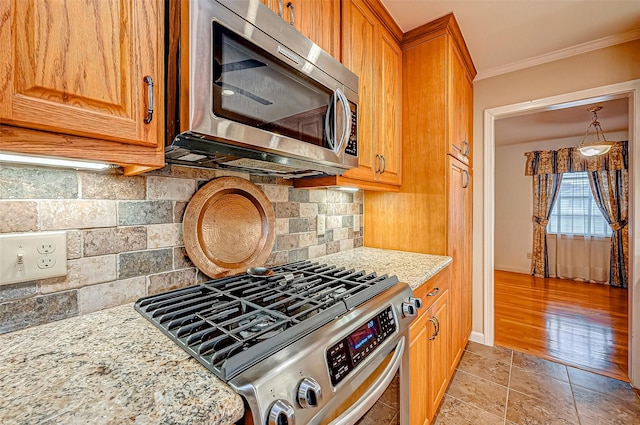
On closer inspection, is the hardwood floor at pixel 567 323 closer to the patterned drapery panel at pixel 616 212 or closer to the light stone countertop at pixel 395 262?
the patterned drapery panel at pixel 616 212

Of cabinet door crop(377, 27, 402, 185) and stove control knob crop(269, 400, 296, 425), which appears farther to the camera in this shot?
cabinet door crop(377, 27, 402, 185)

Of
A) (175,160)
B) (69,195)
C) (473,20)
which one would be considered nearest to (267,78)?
(175,160)

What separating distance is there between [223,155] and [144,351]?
553 mm

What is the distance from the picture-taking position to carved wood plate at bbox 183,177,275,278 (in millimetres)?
1042

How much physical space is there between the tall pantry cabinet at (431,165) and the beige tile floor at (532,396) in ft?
0.62

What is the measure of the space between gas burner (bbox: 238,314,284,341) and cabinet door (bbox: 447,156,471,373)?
1.39 m

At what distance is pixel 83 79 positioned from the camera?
1.88 feet

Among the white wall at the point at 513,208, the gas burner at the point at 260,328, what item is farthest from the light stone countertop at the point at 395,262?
the white wall at the point at 513,208

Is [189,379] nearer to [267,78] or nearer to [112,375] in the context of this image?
[112,375]

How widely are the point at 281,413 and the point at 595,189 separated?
6220 mm

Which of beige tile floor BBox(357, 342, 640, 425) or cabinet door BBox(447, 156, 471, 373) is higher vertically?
cabinet door BBox(447, 156, 471, 373)

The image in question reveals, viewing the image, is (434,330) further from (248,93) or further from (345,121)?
(248,93)

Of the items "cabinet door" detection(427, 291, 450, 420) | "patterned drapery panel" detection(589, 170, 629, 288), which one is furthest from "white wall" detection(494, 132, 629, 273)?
"cabinet door" detection(427, 291, 450, 420)

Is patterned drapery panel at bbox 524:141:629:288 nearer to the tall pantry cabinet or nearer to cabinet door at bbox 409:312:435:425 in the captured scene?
the tall pantry cabinet
